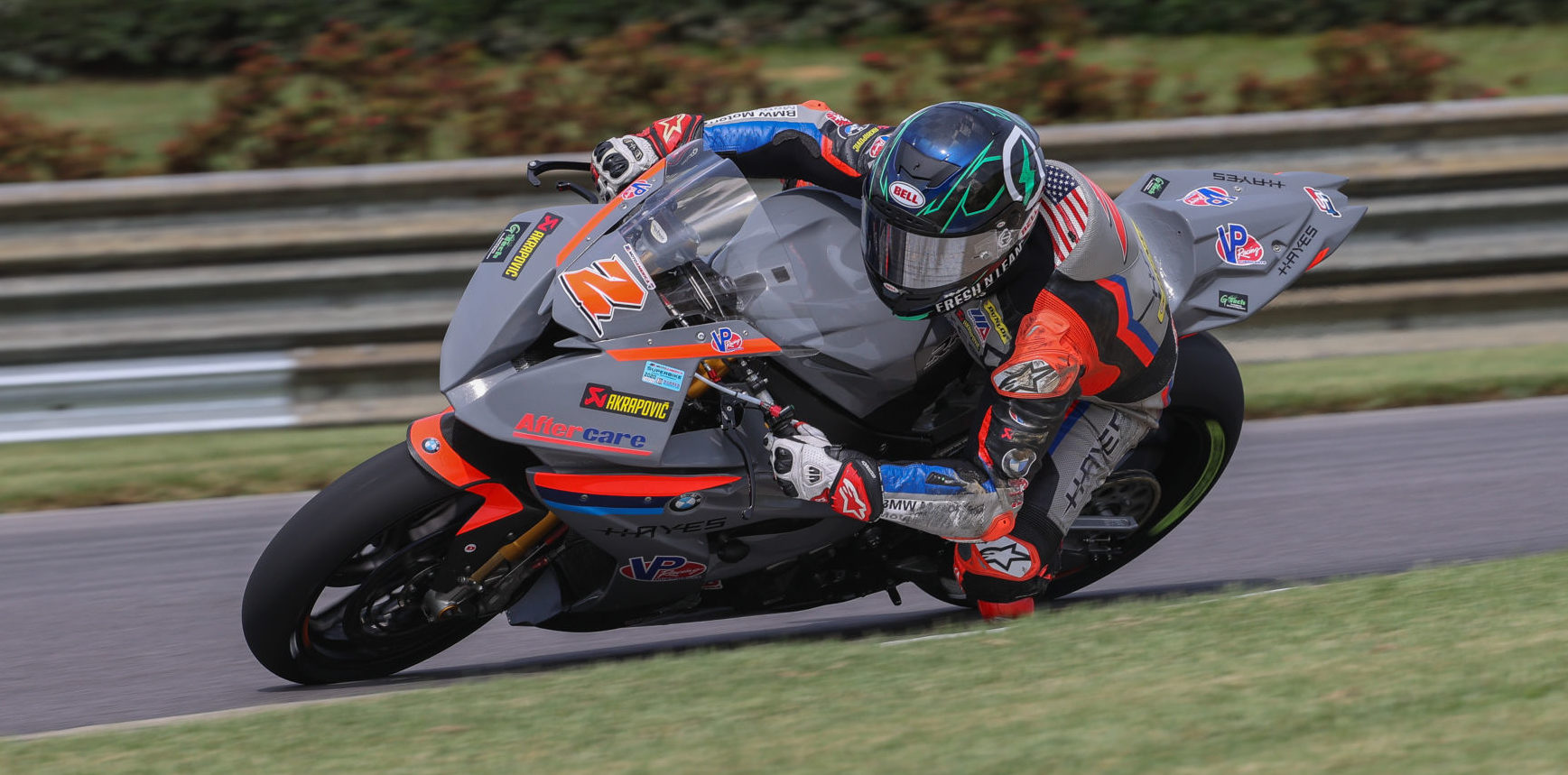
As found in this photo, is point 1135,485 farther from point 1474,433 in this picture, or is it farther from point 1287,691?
point 1474,433

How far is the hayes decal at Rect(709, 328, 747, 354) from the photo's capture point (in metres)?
3.71

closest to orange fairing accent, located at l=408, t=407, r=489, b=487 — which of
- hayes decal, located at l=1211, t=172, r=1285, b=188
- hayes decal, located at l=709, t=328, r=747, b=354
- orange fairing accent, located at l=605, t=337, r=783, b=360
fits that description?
orange fairing accent, located at l=605, t=337, r=783, b=360

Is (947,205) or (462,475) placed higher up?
(947,205)

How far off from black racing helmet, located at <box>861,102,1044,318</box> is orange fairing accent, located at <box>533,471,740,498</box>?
62cm

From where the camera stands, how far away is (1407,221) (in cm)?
745

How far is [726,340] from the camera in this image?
146 inches

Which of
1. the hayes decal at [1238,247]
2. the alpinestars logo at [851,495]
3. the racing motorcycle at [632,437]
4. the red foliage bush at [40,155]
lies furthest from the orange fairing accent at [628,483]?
the red foliage bush at [40,155]

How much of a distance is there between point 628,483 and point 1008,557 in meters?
1.10

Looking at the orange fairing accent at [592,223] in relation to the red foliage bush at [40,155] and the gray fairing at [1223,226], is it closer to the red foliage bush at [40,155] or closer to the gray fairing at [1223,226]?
the gray fairing at [1223,226]

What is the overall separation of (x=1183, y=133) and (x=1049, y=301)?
383cm

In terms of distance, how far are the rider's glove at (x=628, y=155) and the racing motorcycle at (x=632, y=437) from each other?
0.24ft

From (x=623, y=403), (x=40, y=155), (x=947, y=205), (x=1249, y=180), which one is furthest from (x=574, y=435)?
(x=40, y=155)

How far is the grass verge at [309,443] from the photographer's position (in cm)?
608

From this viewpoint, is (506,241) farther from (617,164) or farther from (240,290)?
(240,290)
